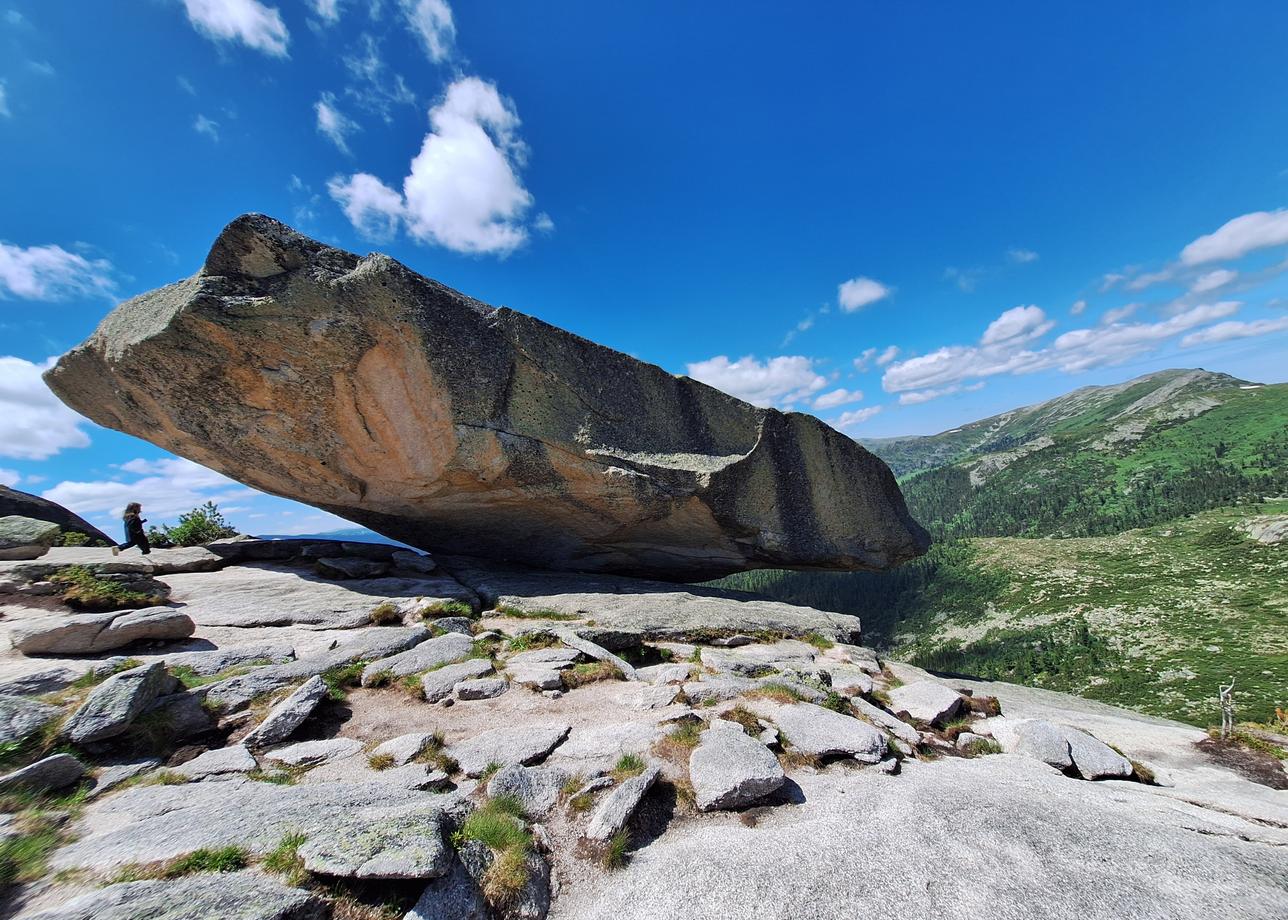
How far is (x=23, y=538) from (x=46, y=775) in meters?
15.8

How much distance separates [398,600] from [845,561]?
16.2m

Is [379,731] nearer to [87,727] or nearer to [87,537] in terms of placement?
[87,727]

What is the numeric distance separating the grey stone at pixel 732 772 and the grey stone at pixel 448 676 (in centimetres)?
455

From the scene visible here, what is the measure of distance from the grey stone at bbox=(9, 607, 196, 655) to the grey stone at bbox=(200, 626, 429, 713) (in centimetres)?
277

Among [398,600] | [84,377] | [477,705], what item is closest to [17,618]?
[398,600]

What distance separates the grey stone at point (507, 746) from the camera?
6.65 metres

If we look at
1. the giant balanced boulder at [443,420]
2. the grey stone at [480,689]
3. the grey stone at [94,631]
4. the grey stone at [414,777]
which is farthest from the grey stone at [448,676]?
the giant balanced boulder at [443,420]

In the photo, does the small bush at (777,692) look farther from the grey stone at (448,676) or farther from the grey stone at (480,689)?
the grey stone at (448,676)

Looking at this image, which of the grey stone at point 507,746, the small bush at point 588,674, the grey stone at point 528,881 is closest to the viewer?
the grey stone at point 528,881

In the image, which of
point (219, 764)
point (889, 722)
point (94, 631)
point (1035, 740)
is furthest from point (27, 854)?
point (1035, 740)

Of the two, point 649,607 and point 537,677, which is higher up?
point 649,607

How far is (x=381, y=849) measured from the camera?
425cm

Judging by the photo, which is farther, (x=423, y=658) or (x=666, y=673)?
(x=423, y=658)

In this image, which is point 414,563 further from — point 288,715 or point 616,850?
point 616,850
